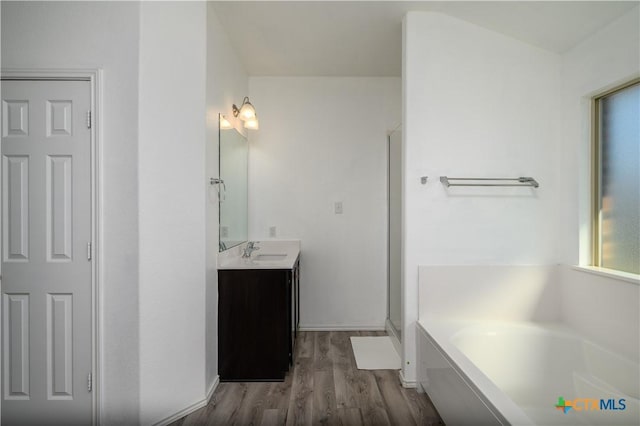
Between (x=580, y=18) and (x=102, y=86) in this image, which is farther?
(x=580, y=18)

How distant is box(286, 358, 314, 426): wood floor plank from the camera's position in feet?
6.79

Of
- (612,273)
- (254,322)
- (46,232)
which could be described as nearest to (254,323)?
(254,322)

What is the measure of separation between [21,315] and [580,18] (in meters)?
3.59

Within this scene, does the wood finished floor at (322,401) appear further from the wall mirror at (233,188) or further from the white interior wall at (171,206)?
A: the wall mirror at (233,188)

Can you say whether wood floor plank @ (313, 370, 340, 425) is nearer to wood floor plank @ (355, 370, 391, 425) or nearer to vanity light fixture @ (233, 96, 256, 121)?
wood floor plank @ (355, 370, 391, 425)

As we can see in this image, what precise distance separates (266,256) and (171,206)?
1445 mm

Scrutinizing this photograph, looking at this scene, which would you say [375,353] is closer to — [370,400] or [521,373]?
[370,400]

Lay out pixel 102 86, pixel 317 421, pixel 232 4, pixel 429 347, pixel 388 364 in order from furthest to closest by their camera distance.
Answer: pixel 388 364 < pixel 232 4 < pixel 429 347 < pixel 317 421 < pixel 102 86

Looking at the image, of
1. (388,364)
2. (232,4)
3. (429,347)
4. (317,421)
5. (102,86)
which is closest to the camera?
(102,86)

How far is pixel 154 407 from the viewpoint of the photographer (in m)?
1.95

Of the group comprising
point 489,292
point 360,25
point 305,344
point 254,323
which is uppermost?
point 360,25

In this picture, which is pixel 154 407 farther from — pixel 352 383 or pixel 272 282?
pixel 352 383

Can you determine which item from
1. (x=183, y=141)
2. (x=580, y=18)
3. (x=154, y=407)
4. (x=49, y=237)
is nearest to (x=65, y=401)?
(x=154, y=407)

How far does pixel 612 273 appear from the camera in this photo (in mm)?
Result: 2088
